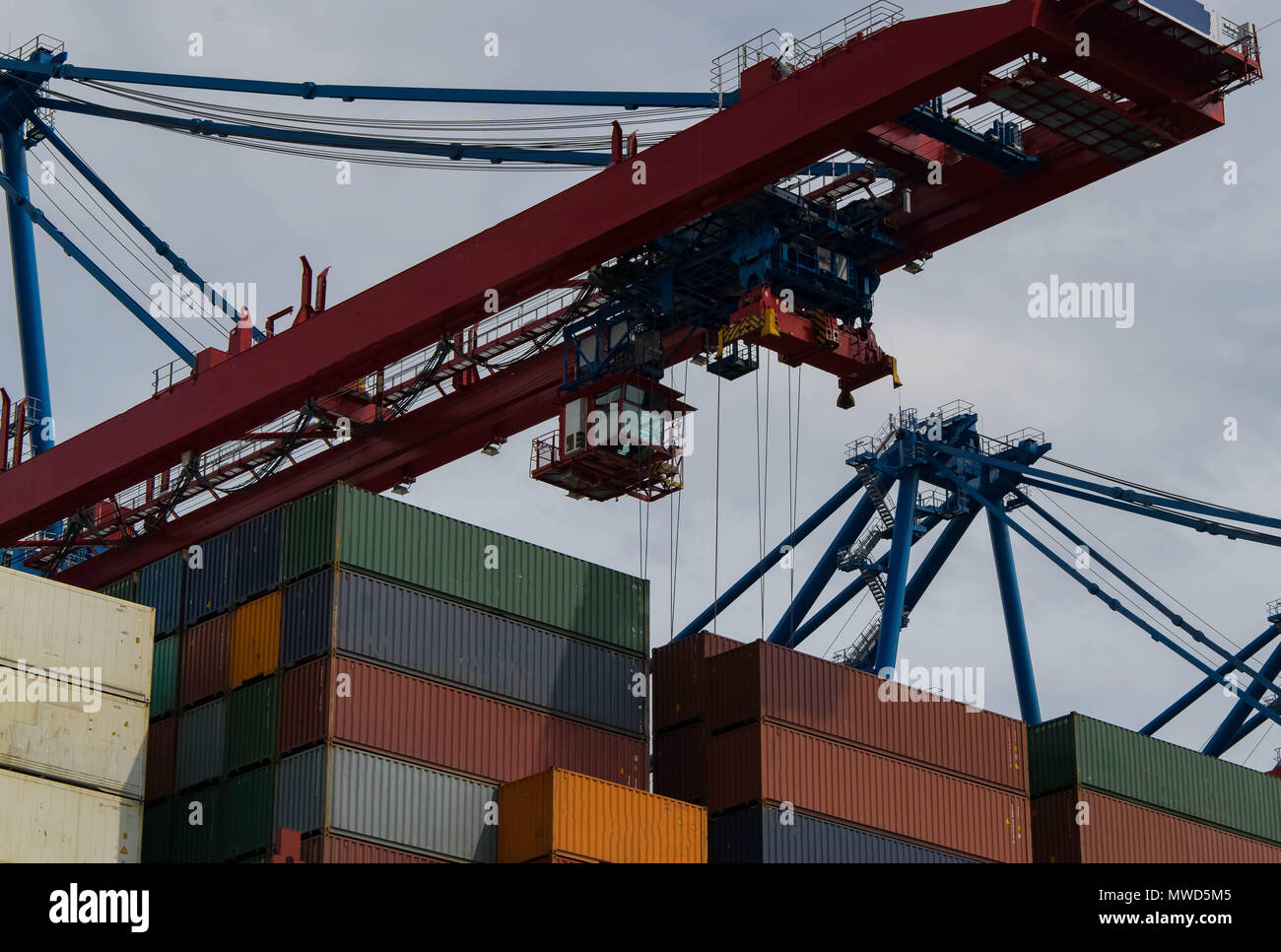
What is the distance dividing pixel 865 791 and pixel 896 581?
12453 millimetres

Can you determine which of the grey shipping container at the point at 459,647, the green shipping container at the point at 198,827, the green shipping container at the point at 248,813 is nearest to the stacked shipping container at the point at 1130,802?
the grey shipping container at the point at 459,647

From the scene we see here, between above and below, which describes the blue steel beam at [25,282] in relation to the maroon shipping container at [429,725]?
above

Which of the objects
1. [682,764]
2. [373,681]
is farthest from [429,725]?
Result: [682,764]

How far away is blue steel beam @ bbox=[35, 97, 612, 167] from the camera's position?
51.6m

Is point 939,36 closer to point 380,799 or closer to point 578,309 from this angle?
point 578,309

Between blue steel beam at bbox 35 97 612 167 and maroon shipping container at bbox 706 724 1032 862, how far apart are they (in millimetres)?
12728

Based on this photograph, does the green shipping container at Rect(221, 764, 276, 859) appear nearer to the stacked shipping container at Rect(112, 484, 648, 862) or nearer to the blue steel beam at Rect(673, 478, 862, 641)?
the stacked shipping container at Rect(112, 484, 648, 862)

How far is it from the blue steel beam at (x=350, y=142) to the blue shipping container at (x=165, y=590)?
1170cm

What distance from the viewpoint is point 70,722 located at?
42500 millimetres

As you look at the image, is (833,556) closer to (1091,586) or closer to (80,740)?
(1091,586)

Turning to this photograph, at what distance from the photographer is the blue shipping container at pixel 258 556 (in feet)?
152

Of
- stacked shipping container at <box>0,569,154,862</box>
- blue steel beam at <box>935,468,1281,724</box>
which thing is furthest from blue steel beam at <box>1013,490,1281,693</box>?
stacked shipping container at <box>0,569,154,862</box>

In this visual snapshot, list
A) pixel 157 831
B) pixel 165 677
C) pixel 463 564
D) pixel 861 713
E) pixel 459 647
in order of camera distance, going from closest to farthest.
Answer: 1. pixel 459 647
2. pixel 157 831
3. pixel 463 564
4. pixel 165 677
5. pixel 861 713

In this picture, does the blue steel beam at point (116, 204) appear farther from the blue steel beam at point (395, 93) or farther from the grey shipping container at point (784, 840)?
the grey shipping container at point (784, 840)
